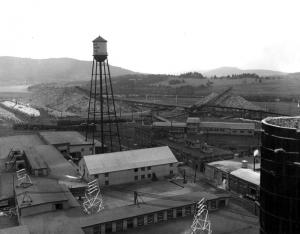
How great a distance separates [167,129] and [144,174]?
21.6m

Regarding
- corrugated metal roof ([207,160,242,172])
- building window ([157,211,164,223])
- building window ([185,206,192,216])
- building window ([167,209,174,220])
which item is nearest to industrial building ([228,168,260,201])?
corrugated metal roof ([207,160,242,172])

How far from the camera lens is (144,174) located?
2864 centimetres

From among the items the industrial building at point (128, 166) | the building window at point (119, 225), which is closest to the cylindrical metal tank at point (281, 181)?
the building window at point (119, 225)

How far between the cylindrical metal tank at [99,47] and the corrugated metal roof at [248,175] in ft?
53.1

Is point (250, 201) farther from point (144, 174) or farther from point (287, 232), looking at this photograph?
point (287, 232)

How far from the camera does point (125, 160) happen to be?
28781mm

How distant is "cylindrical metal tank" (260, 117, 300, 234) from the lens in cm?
604

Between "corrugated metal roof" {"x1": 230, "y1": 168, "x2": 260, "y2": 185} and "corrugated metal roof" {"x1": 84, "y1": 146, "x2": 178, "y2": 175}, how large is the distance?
5318 mm

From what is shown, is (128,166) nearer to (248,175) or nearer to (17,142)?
(248,175)

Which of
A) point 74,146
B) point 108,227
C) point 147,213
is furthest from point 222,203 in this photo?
point 74,146

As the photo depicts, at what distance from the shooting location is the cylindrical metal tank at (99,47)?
3350cm

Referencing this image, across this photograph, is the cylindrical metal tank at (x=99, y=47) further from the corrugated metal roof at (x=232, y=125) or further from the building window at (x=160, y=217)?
the corrugated metal roof at (x=232, y=125)

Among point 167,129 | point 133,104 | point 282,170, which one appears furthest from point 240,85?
point 282,170

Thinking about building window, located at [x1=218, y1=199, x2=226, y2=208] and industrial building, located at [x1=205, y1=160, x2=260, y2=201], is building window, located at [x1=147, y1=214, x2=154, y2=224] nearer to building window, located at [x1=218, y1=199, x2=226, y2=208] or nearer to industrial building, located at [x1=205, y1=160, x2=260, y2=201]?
building window, located at [x1=218, y1=199, x2=226, y2=208]
